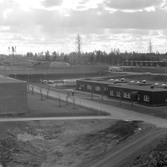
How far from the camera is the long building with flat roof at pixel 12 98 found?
3039cm

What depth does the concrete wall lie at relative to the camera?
30391 mm

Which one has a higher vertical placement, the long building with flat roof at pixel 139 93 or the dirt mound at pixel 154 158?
the long building with flat roof at pixel 139 93

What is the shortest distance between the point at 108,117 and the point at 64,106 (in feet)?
24.4

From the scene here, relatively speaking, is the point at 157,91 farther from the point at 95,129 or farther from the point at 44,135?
the point at 44,135

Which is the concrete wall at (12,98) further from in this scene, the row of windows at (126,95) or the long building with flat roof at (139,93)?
the row of windows at (126,95)

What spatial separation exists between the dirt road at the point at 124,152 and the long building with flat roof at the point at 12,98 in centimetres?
1298

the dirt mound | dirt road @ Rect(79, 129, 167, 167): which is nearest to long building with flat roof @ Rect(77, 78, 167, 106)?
dirt road @ Rect(79, 129, 167, 167)

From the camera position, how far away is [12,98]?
3081cm

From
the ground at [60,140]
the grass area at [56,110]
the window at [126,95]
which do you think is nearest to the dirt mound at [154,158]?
the ground at [60,140]

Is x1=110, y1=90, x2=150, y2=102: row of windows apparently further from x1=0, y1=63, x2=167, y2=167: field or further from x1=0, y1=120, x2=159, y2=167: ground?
x1=0, y1=120, x2=159, y2=167: ground

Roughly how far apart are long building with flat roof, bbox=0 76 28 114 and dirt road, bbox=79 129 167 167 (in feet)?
42.6

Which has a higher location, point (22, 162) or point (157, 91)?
point (157, 91)

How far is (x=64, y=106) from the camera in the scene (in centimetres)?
3572

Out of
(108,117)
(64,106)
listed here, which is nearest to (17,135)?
(108,117)
